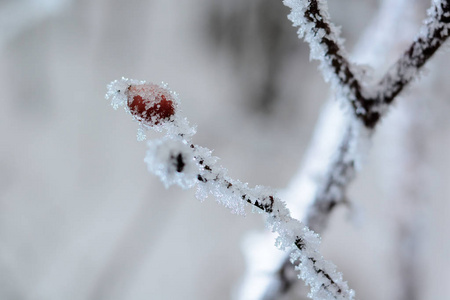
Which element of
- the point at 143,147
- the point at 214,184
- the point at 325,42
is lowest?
the point at 214,184

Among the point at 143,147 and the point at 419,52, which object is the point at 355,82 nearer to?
the point at 419,52

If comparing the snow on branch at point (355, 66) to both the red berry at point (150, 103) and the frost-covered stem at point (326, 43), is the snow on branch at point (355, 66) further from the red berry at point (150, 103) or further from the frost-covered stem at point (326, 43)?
the red berry at point (150, 103)

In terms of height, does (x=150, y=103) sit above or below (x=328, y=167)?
below

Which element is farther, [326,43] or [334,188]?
[334,188]

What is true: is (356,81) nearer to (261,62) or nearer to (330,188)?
(330,188)

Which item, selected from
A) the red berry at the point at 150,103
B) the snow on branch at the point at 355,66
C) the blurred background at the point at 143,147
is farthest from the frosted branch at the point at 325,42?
the blurred background at the point at 143,147

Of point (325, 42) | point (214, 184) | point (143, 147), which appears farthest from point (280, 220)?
point (143, 147)

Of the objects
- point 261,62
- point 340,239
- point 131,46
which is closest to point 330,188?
point 340,239
